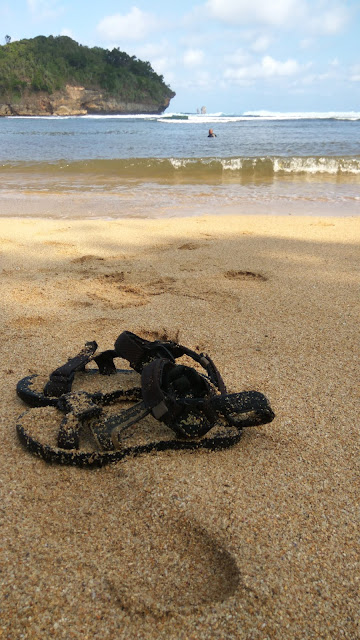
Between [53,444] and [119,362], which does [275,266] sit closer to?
[119,362]

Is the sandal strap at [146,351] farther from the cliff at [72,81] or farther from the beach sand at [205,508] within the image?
the cliff at [72,81]

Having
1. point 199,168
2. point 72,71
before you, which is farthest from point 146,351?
point 72,71

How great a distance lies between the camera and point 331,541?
3.45 ft

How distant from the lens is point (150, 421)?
142cm

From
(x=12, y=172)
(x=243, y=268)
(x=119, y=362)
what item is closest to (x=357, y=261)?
(x=243, y=268)

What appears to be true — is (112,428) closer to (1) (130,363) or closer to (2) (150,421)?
(2) (150,421)

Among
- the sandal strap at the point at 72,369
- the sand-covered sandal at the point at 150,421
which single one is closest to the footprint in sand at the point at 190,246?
the sandal strap at the point at 72,369

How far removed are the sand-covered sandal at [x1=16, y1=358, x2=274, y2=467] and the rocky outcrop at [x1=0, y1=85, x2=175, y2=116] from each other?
283 feet

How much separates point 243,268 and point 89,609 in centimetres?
262

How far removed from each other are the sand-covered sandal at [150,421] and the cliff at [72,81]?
86527mm

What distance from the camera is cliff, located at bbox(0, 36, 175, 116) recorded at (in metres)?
75.4

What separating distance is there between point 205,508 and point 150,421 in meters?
0.36

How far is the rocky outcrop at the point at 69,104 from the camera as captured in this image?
7569 cm

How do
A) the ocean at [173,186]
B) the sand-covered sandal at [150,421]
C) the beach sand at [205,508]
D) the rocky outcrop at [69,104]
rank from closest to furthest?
the beach sand at [205,508] → the sand-covered sandal at [150,421] → the ocean at [173,186] → the rocky outcrop at [69,104]
